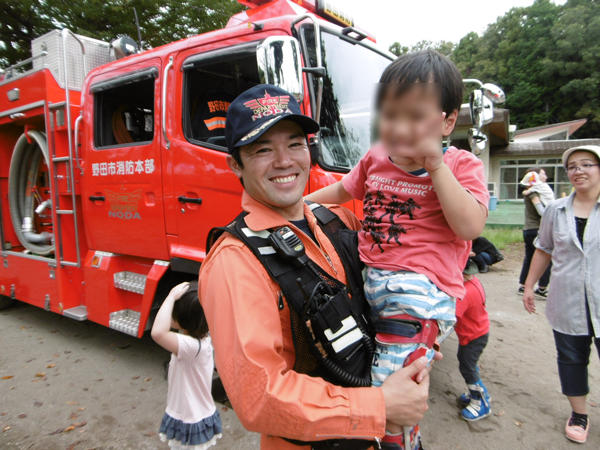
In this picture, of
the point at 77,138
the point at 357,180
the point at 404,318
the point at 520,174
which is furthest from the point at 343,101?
the point at 520,174

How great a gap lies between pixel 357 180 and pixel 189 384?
5.28 ft

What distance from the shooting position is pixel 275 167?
1268 mm

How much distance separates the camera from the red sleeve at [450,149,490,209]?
1.19 meters

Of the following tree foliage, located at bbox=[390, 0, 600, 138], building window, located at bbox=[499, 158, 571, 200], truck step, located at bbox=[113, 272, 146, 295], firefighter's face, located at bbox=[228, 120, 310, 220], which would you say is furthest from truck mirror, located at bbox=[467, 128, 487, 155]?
tree foliage, located at bbox=[390, 0, 600, 138]

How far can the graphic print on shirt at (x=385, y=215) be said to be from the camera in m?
1.28

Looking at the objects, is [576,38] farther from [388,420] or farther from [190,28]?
[388,420]

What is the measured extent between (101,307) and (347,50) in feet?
9.93

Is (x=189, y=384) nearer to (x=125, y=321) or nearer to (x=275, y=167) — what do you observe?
(x=125, y=321)

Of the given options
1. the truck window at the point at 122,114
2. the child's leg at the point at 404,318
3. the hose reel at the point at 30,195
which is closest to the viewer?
the child's leg at the point at 404,318

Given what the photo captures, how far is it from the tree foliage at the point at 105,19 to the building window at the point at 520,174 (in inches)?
580

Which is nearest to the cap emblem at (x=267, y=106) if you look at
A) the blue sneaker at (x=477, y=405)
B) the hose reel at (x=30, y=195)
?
the blue sneaker at (x=477, y=405)

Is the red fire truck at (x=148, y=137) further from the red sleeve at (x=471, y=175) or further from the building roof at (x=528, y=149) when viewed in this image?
the building roof at (x=528, y=149)

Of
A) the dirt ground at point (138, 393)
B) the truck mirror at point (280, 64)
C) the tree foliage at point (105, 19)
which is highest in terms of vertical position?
the tree foliage at point (105, 19)

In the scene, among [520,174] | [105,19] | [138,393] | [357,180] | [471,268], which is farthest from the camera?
[520,174]
